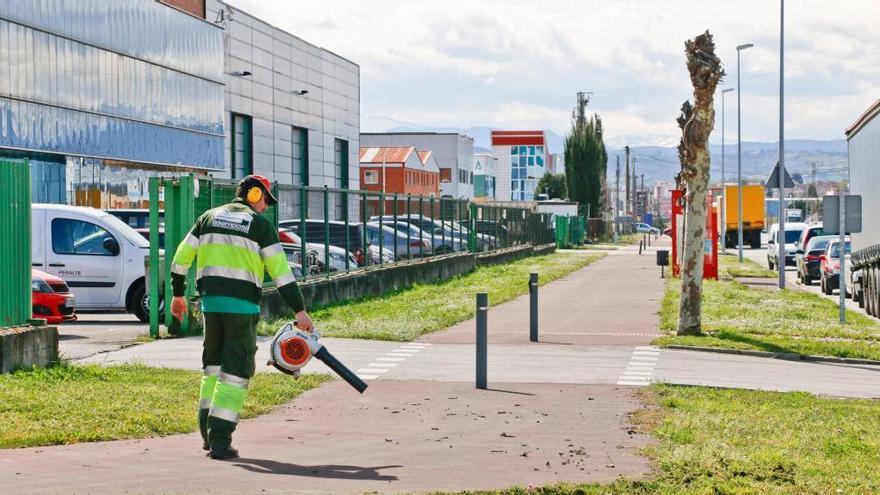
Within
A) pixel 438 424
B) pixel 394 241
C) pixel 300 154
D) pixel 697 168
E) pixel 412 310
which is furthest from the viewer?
pixel 300 154

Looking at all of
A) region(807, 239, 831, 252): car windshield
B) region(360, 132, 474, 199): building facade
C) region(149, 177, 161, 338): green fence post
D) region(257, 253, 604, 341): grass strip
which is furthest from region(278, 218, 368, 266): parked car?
region(360, 132, 474, 199): building facade

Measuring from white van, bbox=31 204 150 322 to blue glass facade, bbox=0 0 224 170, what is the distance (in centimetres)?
1807

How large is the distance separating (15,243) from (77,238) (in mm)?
6351

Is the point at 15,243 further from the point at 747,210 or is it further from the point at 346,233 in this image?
the point at 747,210

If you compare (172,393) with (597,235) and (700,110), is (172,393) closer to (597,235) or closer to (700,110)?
(700,110)

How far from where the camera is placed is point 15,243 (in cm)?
1347

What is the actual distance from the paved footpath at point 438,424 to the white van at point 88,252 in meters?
2.88

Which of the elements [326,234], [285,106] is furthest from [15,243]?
[285,106]

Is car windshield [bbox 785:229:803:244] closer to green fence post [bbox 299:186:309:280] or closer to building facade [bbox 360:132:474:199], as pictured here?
green fence post [bbox 299:186:309:280]

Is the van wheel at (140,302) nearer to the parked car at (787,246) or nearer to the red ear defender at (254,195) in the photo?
the red ear defender at (254,195)

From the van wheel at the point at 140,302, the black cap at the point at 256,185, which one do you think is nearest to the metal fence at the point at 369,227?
the van wheel at the point at 140,302

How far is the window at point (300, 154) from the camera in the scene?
66.8 meters

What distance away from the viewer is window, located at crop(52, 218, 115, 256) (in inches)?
776

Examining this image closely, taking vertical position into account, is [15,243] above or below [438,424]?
above
